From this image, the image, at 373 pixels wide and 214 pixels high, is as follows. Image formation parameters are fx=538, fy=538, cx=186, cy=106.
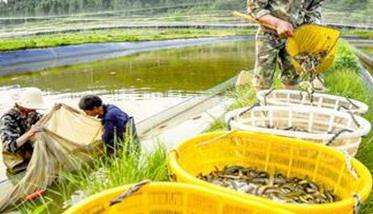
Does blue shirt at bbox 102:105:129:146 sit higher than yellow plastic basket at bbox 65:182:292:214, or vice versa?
yellow plastic basket at bbox 65:182:292:214

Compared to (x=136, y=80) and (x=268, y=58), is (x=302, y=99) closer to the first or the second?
(x=268, y=58)

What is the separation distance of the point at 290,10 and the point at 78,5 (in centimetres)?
4893

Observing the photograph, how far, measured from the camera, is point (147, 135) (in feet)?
18.6

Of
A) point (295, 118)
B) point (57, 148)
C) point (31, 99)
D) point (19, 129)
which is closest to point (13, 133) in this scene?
point (19, 129)

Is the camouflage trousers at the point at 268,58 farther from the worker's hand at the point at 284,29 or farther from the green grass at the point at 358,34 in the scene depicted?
the green grass at the point at 358,34

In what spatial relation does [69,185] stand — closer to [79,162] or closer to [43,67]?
[79,162]

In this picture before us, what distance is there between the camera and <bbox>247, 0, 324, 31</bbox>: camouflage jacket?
4.27 metres

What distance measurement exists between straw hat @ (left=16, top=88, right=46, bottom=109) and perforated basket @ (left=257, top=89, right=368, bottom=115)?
6.12 ft

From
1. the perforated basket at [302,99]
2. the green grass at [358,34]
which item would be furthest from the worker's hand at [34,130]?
the green grass at [358,34]

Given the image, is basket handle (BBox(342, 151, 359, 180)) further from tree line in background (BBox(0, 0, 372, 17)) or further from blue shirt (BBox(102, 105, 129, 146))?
tree line in background (BBox(0, 0, 372, 17))

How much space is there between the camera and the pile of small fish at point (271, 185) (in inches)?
95.7

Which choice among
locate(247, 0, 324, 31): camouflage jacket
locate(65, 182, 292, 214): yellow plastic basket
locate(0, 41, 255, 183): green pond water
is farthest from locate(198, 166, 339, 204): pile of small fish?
locate(0, 41, 255, 183): green pond water

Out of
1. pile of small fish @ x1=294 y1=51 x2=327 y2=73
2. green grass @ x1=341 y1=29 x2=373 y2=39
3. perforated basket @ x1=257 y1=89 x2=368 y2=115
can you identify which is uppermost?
pile of small fish @ x1=294 y1=51 x2=327 y2=73

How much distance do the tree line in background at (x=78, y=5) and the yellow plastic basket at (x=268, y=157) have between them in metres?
40.3
